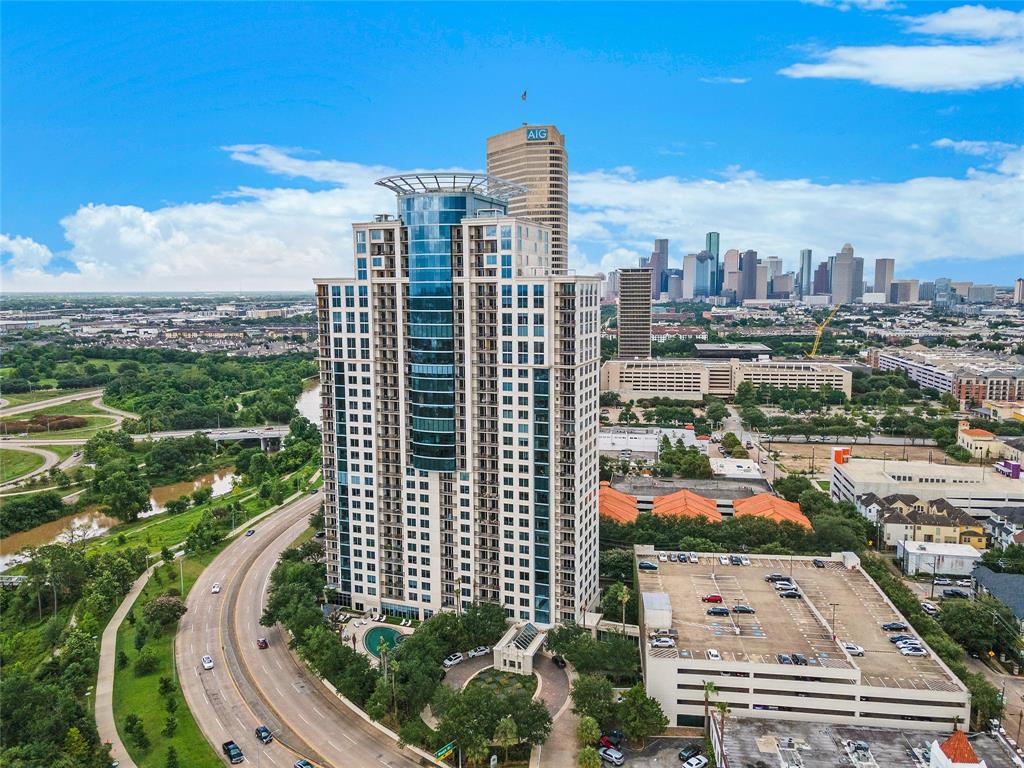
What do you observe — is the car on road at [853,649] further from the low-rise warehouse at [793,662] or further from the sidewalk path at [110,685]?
the sidewalk path at [110,685]

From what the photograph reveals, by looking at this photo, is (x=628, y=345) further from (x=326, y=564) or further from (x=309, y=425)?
(x=326, y=564)

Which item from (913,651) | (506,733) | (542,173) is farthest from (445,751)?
(542,173)

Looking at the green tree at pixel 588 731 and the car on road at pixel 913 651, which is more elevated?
the car on road at pixel 913 651

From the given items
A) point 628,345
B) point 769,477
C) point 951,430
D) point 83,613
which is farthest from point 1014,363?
point 83,613

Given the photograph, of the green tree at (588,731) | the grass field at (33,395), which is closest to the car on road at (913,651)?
the green tree at (588,731)

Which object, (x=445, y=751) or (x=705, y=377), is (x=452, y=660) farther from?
(x=705, y=377)

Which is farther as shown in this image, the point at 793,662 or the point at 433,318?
the point at 433,318
